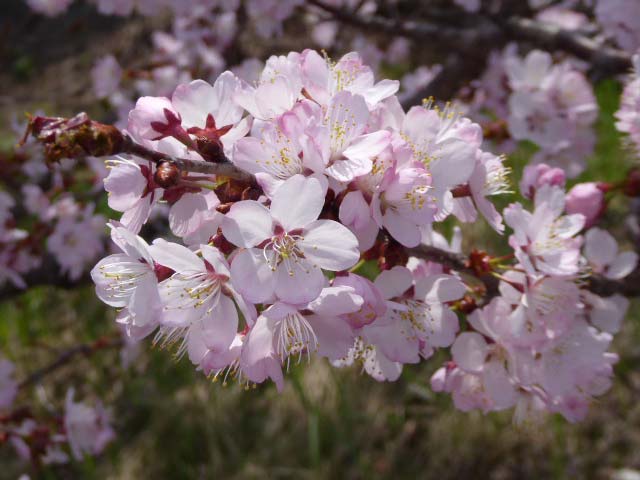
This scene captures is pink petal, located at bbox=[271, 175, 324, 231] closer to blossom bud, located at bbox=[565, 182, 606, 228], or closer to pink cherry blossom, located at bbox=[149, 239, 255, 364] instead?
pink cherry blossom, located at bbox=[149, 239, 255, 364]

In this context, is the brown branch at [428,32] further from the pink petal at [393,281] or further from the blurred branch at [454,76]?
the pink petal at [393,281]

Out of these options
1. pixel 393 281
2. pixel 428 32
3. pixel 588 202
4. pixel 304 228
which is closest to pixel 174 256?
pixel 304 228

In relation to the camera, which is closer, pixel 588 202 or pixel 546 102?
pixel 588 202

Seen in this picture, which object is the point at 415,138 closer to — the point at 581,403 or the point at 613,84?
the point at 581,403

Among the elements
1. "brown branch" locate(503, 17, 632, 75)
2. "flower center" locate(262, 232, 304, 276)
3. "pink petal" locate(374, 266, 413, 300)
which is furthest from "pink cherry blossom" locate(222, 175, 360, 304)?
"brown branch" locate(503, 17, 632, 75)

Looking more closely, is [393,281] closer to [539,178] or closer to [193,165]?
[193,165]
